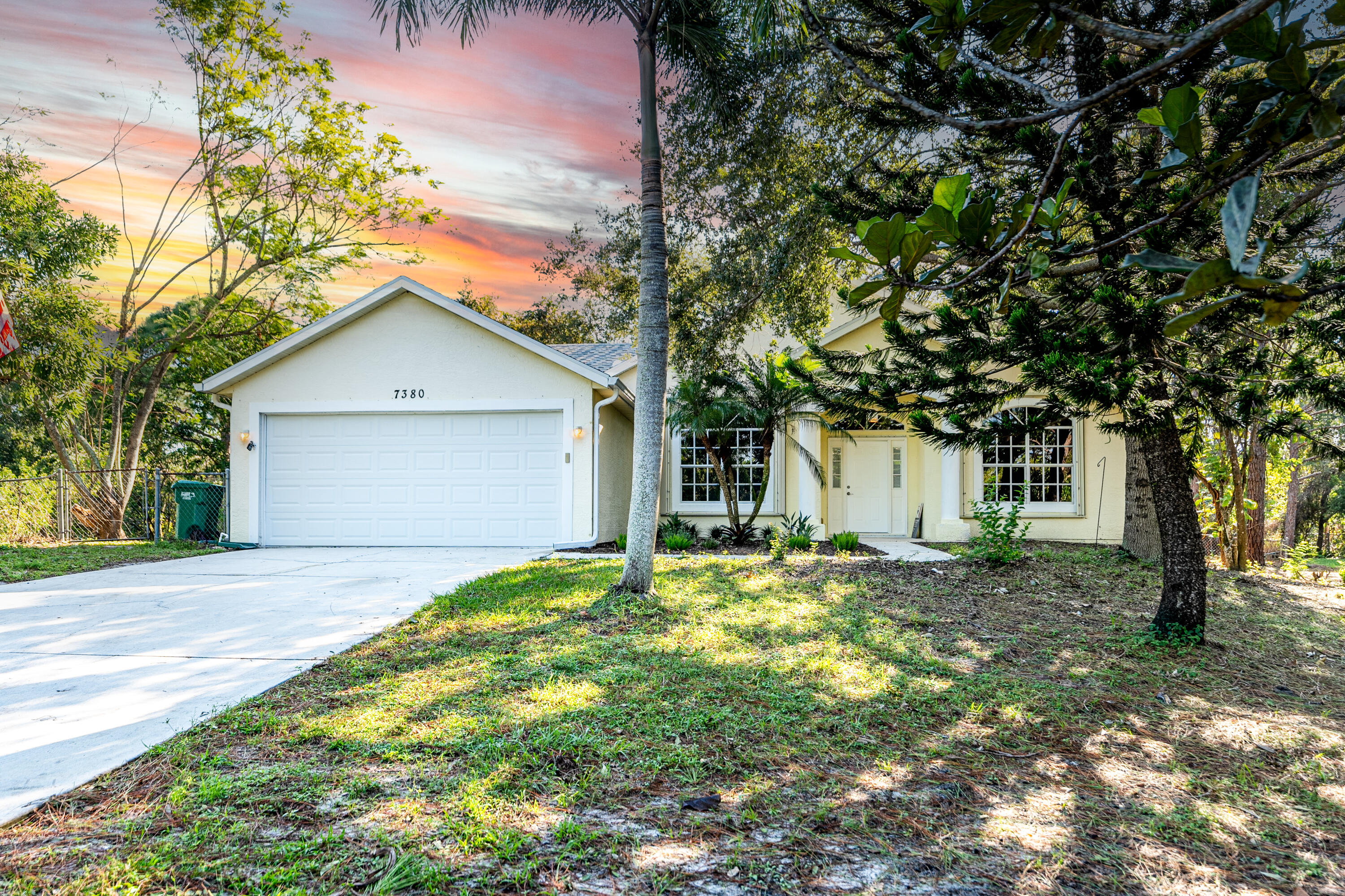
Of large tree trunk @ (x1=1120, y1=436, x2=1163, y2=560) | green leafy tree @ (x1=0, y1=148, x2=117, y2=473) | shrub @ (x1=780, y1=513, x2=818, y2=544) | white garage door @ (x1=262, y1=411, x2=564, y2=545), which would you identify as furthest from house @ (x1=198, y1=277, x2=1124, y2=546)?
green leafy tree @ (x1=0, y1=148, x2=117, y2=473)

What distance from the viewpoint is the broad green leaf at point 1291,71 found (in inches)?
69.6

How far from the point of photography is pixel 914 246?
1.66 m

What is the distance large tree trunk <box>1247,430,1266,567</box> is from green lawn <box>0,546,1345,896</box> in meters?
5.30

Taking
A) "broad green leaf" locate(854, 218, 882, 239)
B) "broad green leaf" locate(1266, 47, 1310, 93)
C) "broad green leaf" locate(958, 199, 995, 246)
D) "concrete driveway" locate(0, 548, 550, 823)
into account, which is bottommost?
"concrete driveway" locate(0, 548, 550, 823)

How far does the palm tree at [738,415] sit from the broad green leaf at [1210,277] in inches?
347

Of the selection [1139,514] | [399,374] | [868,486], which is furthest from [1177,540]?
[399,374]

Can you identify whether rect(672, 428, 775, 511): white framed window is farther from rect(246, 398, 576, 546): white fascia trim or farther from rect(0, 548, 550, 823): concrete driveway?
rect(0, 548, 550, 823): concrete driveway

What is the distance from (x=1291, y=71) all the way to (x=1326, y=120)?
0.21 metres

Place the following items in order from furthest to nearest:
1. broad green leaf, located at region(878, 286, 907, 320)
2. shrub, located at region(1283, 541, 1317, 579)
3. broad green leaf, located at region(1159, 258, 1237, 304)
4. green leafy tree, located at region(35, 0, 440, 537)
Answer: green leafy tree, located at region(35, 0, 440, 537) < shrub, located at region(1283, 541, 1317, 579) < broad green leaf, located at region(878, 286, 907, 320) < broad green leaf, located at region(1159, 258, 1237, 304)

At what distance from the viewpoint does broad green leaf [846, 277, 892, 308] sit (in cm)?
183

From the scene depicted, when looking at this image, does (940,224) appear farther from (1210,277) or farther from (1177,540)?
(1177,540)

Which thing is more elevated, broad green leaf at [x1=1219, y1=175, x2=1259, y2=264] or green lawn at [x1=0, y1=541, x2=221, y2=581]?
broad green leaf at [x1=1219, y1=175, x2=1259, y2=264]

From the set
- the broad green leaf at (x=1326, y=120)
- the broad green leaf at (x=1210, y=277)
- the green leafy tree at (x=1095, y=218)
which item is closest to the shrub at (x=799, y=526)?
the green leafy tree at (x=1095, y=218)

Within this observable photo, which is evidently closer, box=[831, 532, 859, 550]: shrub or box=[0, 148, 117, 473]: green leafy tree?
box=[831, 532, 859, 550]: shrub
